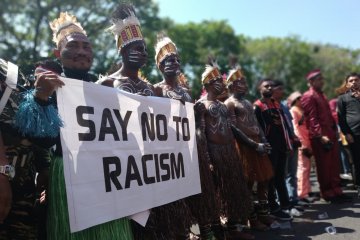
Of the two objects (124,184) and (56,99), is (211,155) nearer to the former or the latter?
(124,184)

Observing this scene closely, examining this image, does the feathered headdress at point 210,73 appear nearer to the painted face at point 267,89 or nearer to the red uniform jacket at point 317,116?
the painted face at point 267,89

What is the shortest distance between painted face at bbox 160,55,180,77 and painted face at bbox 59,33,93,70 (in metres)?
1.18

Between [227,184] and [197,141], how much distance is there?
2.45 ft

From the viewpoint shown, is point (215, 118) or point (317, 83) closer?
point (215, 118)

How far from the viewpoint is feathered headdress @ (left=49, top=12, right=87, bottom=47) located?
2.82m

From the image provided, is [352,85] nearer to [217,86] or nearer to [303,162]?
[303,162]

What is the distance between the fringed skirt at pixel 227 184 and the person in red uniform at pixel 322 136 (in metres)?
2.71

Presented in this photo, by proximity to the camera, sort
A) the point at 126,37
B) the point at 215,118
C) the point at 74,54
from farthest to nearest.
Result: the point at 215,118 → the point at 126,37 → the point at 74,54

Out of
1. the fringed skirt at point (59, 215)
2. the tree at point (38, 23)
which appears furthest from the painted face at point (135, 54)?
the tree at point (38, 23)

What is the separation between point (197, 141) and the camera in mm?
3885

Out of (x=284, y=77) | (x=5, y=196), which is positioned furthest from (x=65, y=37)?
(x=284, y=77)

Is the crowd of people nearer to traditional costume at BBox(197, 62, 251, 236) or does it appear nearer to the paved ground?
traditional costume at BBox(197, 62, 251, 236)

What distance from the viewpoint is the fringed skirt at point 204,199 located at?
3.72m

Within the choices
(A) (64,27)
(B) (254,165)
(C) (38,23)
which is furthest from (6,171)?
(C) (38,23)
